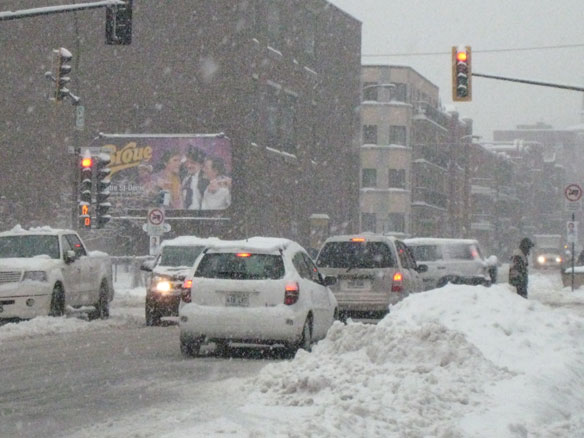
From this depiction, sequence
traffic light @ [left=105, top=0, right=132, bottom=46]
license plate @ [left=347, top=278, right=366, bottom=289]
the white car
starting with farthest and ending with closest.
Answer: traffic light @ [left=105, top=0, right=132, bottom=46], license plate @ [left=347, top=278, right=366, bottom=289], the white car

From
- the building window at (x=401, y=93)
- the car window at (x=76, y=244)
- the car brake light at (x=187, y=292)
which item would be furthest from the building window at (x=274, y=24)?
the car brake light at (x=187, y=292)

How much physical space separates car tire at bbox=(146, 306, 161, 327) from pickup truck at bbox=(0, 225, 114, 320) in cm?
140

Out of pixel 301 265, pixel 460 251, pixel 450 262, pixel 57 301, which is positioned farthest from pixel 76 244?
pixel 460 251

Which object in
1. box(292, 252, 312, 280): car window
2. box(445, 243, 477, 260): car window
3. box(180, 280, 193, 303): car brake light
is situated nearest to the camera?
box(180, 280, 193, 303): car brake light

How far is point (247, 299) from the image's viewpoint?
16.4 m

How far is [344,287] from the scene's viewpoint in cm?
2197

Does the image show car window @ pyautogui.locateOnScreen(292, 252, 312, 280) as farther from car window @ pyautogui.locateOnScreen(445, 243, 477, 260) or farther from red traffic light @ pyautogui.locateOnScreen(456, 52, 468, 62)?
red traffic light @ pyautogui.locateOnScreen(456, 52, 468, 62)

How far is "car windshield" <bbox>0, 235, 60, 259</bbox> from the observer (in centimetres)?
2344

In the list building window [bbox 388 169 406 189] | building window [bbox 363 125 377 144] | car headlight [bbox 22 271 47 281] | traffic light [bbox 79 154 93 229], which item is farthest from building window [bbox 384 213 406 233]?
car headlight [bbox 22 271 47 281]

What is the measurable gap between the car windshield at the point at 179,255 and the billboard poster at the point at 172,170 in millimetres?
29489

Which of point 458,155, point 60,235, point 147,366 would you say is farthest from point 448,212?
point 147,366

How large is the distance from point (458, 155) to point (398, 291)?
293 feet

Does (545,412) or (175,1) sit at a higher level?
(175,1)

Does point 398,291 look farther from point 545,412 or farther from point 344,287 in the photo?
point 545,412
